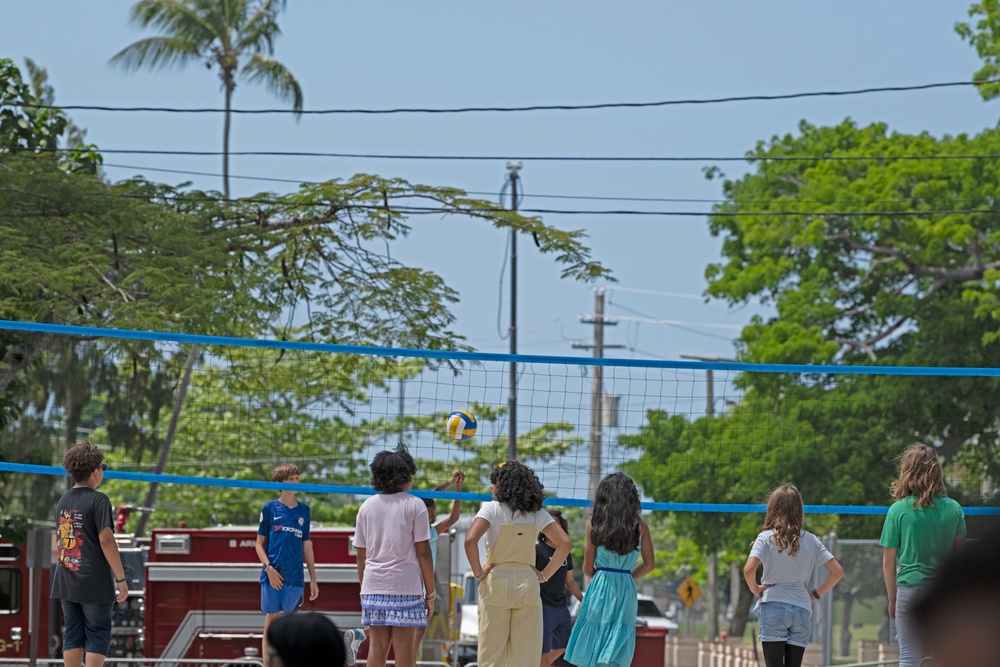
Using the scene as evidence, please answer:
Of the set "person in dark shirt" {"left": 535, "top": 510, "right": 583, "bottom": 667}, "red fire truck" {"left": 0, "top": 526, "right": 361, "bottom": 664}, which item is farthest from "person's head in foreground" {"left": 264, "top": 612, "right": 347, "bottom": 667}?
"red fire truck" {"left": 0, "top": 526, "right": 361, "bottom": 664}

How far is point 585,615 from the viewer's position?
301 inches

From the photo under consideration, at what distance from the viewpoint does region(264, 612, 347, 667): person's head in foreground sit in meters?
2.86

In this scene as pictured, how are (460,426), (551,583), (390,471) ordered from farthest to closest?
(460,426)
(551,583)
(390,471)

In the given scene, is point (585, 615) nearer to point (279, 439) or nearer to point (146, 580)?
point (146, 580)

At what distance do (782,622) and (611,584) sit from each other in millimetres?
1117

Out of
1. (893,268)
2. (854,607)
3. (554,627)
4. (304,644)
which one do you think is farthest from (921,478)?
(893,268)

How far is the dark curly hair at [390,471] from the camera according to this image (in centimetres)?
802

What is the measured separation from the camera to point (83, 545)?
7902 millimetres

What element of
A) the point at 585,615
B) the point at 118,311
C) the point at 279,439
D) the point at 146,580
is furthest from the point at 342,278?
the point at 279,439

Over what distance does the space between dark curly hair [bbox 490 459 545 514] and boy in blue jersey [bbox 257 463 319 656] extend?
7.46 ft

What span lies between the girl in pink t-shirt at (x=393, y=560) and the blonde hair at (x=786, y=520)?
212cm

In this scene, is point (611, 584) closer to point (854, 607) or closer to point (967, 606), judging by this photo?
point (967, 606)

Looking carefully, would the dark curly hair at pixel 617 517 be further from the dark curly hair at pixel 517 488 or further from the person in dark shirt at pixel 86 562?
the person in dark shirt at pixel 86 562

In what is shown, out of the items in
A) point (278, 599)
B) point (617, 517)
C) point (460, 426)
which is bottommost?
point (278, 599)
